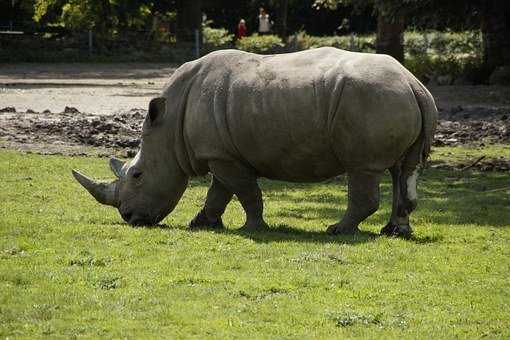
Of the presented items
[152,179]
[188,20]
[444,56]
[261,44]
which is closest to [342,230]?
[152,179]

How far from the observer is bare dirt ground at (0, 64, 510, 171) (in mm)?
23266

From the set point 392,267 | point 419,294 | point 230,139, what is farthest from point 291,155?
point 419,294

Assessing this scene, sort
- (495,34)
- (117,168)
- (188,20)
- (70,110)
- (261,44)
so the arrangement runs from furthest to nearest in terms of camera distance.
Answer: (188,20)
(261,44)
(495,34)
(70,110)
(117,168)

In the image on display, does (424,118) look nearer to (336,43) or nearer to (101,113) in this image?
(101,113)

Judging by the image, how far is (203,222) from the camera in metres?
14.3

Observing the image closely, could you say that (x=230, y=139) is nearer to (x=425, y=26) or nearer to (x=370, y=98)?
(x=370, y=98)

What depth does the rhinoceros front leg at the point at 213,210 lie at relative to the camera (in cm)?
1427

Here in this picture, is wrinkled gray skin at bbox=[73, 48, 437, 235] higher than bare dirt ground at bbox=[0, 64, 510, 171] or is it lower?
higher

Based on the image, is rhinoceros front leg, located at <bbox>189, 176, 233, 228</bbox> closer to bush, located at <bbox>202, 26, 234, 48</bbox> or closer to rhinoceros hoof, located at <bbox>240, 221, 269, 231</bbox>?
rhinoceros hoof, located at <bbox>240, 221, 269, 231</bbox>

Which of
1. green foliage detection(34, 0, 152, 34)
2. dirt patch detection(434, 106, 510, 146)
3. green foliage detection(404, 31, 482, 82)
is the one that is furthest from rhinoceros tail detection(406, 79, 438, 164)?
green foliage detection(34, 0, 152, 34)

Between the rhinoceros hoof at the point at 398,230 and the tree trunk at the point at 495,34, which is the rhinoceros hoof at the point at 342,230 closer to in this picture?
the rhinoceros hoof at the point at 398,230

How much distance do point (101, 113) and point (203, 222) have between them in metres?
14.8

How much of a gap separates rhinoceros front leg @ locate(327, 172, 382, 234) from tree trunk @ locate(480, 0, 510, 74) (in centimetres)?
2152

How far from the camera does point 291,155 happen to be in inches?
535
